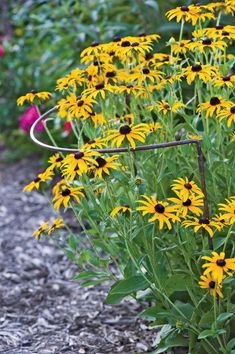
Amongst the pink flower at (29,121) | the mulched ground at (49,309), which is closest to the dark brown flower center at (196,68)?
the mulched ground at (49,309)

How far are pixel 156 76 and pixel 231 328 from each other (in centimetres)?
83

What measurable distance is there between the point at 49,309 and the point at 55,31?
73.7 inches

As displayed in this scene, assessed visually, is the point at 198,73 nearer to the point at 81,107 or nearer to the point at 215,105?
the point at 215,105

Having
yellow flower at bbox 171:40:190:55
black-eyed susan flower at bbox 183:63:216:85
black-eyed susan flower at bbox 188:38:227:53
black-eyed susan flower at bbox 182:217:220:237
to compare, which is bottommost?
black-eyed susan flower at bbox 182:217:220:237

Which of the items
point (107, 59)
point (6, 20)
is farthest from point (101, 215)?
point (6, 20)

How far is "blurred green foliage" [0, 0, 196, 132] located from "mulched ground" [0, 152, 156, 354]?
1.03 m

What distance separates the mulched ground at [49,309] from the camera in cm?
252

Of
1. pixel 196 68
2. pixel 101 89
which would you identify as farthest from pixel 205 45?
pixel 101 89

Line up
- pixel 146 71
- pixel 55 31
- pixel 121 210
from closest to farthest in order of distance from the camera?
pixel 121 210 < pixel 146 71 < pixel 55 31

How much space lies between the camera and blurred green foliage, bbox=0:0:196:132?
3.76 m

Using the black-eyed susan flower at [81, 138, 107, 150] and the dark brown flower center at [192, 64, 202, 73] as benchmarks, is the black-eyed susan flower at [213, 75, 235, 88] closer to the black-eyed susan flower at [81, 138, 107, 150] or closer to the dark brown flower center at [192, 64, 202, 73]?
the dark brown flower center at [192, 64, 202, 73]

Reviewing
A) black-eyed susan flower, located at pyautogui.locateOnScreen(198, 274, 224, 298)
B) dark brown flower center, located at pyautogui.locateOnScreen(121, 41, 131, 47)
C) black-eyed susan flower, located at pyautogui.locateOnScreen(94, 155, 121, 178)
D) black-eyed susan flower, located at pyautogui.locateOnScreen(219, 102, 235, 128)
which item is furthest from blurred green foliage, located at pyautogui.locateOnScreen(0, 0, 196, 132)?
black-eyed susan flower, located at pyautogui.locateOnScreen(198, 274, 224, 298)

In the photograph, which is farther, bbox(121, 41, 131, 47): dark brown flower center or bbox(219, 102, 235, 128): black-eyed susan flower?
bbox(121, 41, 131, 47): dark brown flower center

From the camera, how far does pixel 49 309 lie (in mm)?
2861
